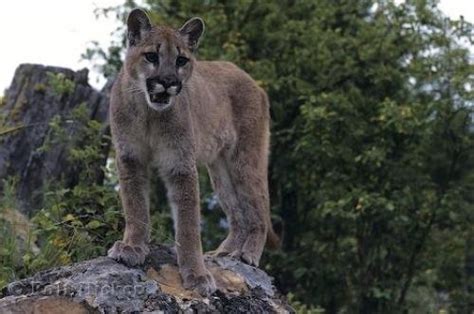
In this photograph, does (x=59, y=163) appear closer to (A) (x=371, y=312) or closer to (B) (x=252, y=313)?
(B) (x=252, y=313)

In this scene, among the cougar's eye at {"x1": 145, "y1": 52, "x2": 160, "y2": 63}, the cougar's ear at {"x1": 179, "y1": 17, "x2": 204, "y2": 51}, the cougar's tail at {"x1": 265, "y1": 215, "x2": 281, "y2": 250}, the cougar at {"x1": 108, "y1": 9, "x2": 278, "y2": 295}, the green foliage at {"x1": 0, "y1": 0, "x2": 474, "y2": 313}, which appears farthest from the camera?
the green foliage at {"x1": 0, "y1": 0, "x2": 474, "y2": 313}

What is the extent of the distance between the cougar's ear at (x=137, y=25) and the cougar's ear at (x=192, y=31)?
297 mm

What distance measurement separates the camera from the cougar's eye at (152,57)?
773 centimetres

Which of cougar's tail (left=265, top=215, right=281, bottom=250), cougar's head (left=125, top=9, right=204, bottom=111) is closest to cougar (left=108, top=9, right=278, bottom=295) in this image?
cougar's head (left=125, top=9, right=204, bottom=111)

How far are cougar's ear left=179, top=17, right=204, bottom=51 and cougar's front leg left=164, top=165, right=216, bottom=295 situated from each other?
39.8 inches

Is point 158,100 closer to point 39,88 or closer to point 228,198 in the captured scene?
Result: point 228,198

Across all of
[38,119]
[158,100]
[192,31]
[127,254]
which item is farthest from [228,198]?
[38,119]

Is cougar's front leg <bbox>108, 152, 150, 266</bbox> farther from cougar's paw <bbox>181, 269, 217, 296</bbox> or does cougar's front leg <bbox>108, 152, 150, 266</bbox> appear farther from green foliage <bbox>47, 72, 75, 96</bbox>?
green foliage <bbox>47, 72, 75, 96</bbox>

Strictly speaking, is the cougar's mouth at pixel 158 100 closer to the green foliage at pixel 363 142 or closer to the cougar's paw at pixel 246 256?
the cougar's paw at pixel 246 256

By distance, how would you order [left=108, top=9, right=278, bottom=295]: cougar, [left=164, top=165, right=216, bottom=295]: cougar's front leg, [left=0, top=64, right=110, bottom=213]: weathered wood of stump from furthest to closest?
[left=0, top=64, right=110, bottom=213]: weathered wood of stump, [left=108, top=9, right=278, bottom=295]: cougar, [left=164, top=165, right=216, bottom=295]: cougar's front leg

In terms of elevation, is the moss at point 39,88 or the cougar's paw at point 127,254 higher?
the moss at point 39,88

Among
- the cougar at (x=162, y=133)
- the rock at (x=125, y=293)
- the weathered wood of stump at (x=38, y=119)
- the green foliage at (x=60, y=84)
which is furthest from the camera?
the weathered wood of stump at (x=38, y=119)

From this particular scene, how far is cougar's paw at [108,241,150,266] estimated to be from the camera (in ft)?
24.1

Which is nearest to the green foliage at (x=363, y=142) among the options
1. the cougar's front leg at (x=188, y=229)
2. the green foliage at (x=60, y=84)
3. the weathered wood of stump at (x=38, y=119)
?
the weathered wood of stump at (x=38, y=119)
